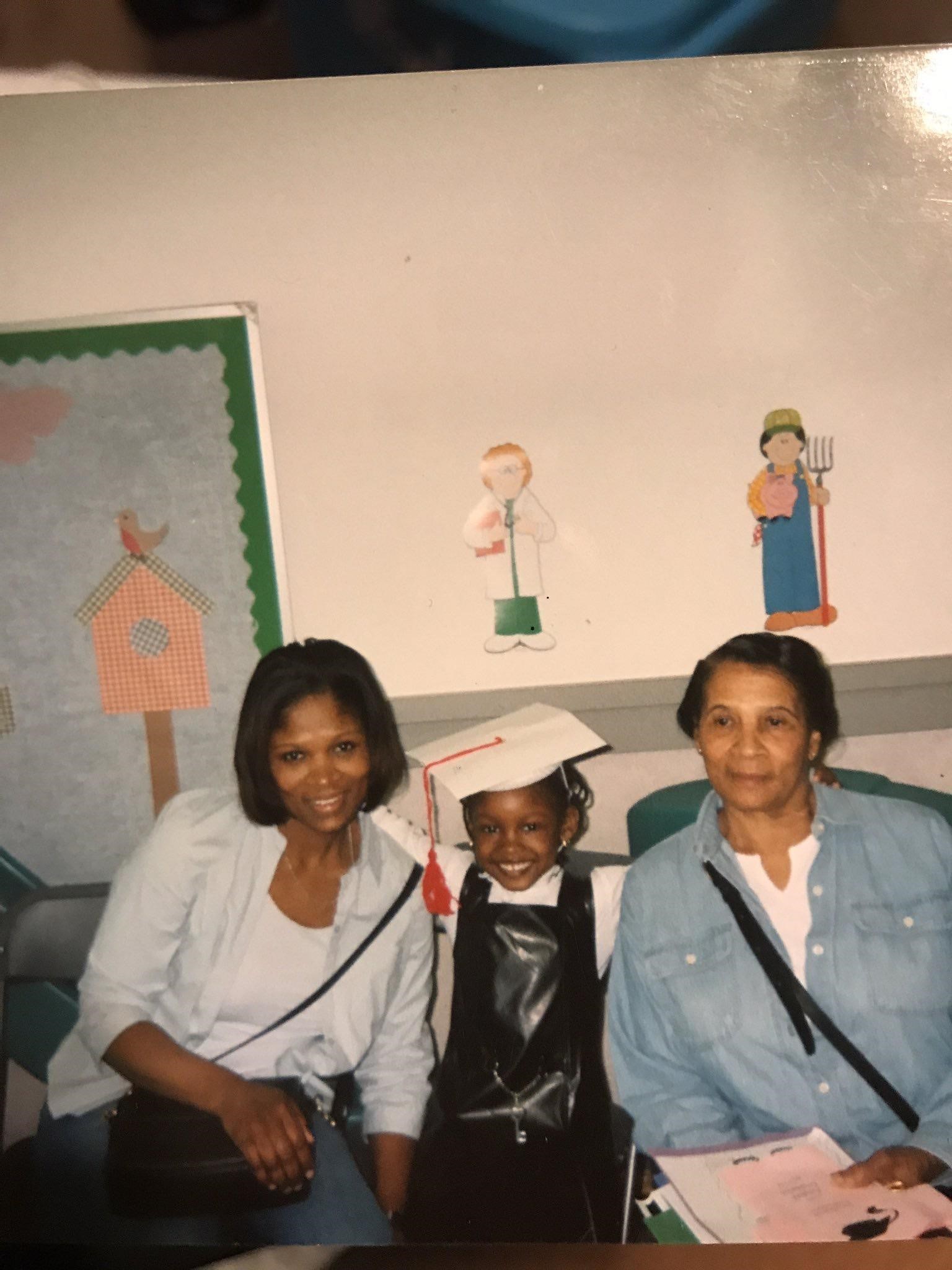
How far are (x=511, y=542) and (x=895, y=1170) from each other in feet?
2.97

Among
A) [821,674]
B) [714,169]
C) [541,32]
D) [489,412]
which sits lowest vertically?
[821,674]

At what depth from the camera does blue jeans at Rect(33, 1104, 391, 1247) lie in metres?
1.26

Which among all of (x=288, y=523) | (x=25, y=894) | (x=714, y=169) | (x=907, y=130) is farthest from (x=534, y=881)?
(x=907, y=130)

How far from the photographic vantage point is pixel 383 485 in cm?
124

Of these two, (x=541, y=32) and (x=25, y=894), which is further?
(x=25, y=894)

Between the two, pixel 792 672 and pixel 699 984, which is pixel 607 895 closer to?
pixel 699 984

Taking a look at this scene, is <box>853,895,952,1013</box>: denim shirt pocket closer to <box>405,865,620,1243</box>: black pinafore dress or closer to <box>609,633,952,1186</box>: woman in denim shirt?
<box>609,633,952,1186</box>: woman in denim shirt

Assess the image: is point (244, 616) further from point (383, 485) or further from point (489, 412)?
point (489, 412)

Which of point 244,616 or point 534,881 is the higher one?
point 244,616

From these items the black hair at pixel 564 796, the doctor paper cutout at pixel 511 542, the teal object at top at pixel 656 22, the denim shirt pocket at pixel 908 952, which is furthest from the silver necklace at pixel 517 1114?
the teal object at top at pixel 656 22

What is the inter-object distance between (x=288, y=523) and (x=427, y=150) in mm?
500

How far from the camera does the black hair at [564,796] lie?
1215 millimetres

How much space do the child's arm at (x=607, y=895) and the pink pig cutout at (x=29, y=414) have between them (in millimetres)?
918

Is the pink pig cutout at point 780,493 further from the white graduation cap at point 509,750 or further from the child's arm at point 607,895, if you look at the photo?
the child's arm at point 607,895
